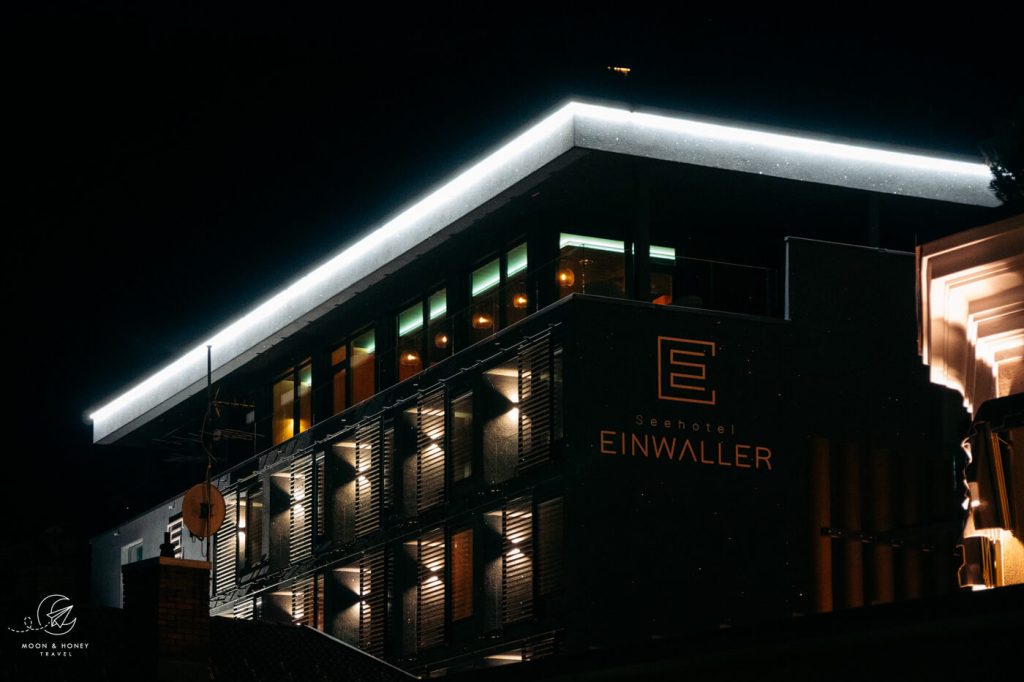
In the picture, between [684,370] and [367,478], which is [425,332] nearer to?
[367,478]

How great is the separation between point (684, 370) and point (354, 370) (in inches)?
457

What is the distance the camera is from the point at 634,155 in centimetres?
3925

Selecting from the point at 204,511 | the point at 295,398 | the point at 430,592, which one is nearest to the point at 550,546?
the point at 430,592

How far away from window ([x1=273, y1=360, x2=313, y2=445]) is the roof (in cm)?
344

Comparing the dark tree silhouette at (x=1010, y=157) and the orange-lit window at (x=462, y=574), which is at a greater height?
the dark tree silhouette at (x=1010, y=157)

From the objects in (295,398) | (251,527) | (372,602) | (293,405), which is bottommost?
(372,602)

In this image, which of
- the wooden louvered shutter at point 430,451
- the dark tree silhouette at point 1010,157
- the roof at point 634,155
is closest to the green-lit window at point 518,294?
the roof at point 634,155

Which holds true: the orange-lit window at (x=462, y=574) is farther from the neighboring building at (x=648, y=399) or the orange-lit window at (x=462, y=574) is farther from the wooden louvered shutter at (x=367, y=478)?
the wooden louvered shutter at (x=367, y=478)

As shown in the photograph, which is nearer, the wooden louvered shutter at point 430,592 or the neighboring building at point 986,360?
the neighboring building at point 986,360

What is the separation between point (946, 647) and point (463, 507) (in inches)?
954

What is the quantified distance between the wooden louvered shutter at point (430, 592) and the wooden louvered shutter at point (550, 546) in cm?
417

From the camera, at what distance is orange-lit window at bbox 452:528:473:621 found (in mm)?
41438
